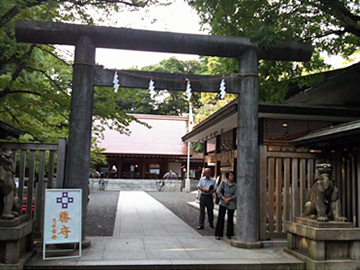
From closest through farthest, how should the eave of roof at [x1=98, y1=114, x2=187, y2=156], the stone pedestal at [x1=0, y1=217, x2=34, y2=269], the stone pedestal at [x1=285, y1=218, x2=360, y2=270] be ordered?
the stone pedestal at [x1=0, y1=217, x2=34, y2=269] < the stone pedestal at [x1=285, y1=218, x2=360, y2=270] < the eave of roof at [x1=98, y1=114, x2=187, y2=156]

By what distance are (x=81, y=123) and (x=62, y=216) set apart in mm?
1902

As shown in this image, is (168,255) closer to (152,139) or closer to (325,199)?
(325,199)

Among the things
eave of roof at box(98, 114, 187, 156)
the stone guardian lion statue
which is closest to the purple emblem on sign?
the stone guardian lion statue

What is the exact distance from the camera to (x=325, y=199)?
6.39m

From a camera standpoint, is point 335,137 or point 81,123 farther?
point 81,123

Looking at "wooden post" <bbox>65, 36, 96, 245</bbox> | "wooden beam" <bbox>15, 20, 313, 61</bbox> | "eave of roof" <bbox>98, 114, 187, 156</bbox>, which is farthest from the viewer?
"eave of roof" <bbox>98, 114, 187, 156</bbox>

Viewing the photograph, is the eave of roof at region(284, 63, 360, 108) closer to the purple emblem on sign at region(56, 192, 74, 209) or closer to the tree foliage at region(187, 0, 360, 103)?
the tree foliage at region(187, 0, 360, 103)

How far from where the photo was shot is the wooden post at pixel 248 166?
718 cm

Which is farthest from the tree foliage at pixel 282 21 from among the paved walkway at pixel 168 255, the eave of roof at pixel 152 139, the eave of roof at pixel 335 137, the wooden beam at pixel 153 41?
the eave of roof at pixel 152 139

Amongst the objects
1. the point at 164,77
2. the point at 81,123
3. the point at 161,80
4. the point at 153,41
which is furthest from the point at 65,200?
the point at 153,41

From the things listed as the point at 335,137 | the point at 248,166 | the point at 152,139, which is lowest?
the point at 248,166

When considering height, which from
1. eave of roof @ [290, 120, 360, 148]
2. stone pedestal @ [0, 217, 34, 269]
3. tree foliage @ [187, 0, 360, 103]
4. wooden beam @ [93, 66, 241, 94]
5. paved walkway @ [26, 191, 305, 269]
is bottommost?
paved walkway @ [26, 191, 305, 269]

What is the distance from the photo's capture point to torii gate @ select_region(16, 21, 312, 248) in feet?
22.6

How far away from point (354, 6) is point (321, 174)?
6681 millimetres
